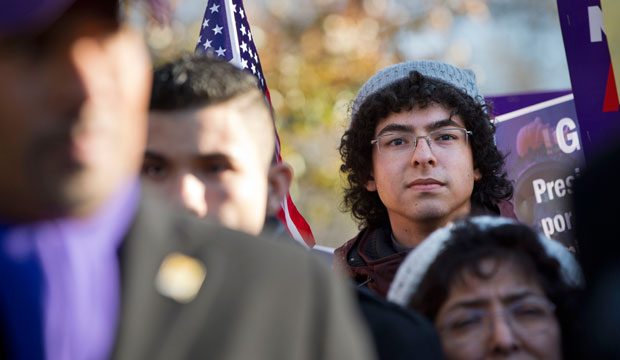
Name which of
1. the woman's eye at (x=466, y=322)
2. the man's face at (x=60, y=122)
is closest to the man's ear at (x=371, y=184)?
the woman's eye at (x=466, y=322)

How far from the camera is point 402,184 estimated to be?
3469 millimetres

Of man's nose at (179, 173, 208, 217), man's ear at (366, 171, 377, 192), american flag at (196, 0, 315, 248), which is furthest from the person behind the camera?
american flag at (196, 0, 315, 248)

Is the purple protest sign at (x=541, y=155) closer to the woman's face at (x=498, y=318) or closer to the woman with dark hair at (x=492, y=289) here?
the woman with dark hair at (x=492, y=289)

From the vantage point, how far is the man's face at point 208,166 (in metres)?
2.71

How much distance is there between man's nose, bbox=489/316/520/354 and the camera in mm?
2131

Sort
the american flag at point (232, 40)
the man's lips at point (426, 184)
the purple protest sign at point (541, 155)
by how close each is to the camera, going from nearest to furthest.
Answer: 1. the man's lips at point (426, 184)
2. the american flag at point (232, 40)
3. the purple protest sign at point (541, 155)

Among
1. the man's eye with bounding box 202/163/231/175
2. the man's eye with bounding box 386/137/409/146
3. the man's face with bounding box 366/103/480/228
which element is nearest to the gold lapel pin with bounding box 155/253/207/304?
the man's eye with bounding box 202/163/231/175

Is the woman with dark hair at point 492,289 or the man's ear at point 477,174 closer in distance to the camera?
the woman with dark hair at point 492,289

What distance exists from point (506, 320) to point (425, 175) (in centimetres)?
129

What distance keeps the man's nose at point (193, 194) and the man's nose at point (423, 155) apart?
1074mm

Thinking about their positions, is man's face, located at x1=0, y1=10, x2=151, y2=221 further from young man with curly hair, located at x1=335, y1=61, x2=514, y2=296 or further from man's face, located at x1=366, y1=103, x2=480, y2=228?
man's face, located at x1=366, y1=103, x2=480, y2=228

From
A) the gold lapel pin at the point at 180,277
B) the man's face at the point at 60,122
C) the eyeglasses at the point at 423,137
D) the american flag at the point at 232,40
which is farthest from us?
the american flag at the point at 232,40

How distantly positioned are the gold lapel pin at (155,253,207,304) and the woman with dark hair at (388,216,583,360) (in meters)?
1.10

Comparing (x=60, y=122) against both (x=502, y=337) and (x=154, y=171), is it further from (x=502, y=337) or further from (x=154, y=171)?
(x=154, y=171)
